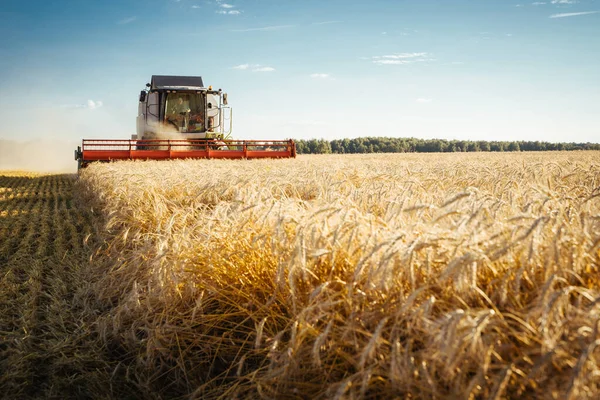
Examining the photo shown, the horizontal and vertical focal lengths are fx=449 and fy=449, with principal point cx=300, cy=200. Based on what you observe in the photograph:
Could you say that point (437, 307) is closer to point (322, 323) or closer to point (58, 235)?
point (322, 323)

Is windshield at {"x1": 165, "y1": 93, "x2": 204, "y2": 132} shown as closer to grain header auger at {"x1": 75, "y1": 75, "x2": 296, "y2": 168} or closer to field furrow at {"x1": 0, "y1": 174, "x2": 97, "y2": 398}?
grain header auger at {"x1": 75, "y1": 75, "x2": 296, "y2": 168}

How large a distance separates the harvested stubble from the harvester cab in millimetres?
14049

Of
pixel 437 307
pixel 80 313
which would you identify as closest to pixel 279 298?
pixel 437 307

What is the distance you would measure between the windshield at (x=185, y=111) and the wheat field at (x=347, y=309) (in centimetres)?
1361

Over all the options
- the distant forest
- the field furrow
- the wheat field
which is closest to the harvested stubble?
the wheat field

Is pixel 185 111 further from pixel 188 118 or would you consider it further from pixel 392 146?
pixel 392 146

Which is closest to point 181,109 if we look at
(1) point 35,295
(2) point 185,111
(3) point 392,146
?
(2) point 185,111

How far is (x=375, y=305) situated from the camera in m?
2.07

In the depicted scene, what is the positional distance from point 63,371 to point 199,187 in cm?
373

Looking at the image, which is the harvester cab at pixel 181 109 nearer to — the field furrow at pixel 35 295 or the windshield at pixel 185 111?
the windshield at pixel 185 111

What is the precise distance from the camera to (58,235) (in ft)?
20.3

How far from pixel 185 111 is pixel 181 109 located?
16cm

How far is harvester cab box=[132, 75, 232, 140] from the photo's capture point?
16.8m

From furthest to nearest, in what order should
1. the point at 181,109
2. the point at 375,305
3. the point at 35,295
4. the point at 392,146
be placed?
the point at 392,146, the point at 181,109, the point at 35,295, the point at 375,305
